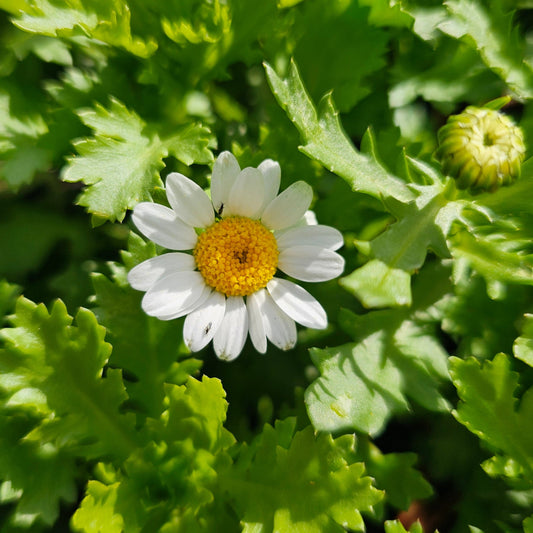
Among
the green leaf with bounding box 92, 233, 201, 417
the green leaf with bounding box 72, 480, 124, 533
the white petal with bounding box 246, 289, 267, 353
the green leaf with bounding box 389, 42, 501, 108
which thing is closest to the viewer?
the green leaf with bounding box 72, 480, 124, 533

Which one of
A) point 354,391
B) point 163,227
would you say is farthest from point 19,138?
point 354,391

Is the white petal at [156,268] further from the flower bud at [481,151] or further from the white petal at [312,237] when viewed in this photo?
the flower bud at [481,151]

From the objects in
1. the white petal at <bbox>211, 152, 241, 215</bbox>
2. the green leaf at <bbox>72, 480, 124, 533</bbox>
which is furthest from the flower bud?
the green leaf at <bbox>72, 480, 124, 533</bbox>

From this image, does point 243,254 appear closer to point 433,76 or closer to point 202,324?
point 202,324

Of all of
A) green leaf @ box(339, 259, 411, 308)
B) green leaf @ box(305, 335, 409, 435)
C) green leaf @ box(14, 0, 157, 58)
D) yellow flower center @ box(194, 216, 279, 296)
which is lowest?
green leaf @ box(305, 335, 409, 435)

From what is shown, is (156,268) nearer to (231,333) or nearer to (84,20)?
(231,333)

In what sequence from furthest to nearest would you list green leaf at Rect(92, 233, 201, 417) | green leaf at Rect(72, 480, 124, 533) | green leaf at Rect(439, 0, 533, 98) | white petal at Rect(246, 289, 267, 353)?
green leaf at Rect(439, 0, 533, 98)
green leaf at Rect(92, 233, 201, 417)
white petal at Rect(246, 289, 267, 353)
green leaf at Rect(72, 480, 124, 533)

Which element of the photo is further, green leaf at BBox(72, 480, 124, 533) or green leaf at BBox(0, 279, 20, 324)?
green leaf at BBox(0, 279, 20, 324)

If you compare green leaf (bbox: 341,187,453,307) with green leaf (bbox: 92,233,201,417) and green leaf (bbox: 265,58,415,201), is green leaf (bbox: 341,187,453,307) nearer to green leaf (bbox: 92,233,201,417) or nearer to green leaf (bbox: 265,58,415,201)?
green leaf (bbox: 265,58,415,201)
